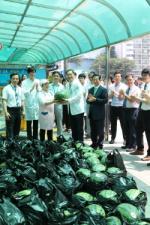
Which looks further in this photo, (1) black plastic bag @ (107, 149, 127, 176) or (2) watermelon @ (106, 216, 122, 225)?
(1) black plastic bag @ (107, 149, 127, 176)

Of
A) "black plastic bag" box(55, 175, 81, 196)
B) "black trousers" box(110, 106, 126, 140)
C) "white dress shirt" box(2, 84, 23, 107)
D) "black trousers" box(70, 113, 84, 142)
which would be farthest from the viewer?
"black trousers" box(110, 106, 126, 140)

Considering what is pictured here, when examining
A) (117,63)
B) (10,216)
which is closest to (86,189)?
(10,216)

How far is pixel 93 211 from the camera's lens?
129 inches

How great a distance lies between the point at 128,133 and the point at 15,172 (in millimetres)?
4575

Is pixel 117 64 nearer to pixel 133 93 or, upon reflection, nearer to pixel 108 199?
pixel 133 93

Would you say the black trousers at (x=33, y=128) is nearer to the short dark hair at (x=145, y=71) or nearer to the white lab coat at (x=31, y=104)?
the white lab coat at (x=31, y=104)

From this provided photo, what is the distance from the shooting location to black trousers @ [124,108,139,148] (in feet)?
25.9

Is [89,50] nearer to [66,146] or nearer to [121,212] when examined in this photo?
[66,146]

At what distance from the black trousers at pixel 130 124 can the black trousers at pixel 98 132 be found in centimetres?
62

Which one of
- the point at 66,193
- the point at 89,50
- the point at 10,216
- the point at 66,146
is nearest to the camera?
the point at 10,216

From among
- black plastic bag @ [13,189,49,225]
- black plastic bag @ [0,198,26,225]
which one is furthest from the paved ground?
black plastic bag @ [0,198,26,225]

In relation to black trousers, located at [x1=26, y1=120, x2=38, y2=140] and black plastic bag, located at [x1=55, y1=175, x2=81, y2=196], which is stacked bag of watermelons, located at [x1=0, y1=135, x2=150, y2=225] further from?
black trousers, located at [x1=26, y1=120, x2=38, y2=140]

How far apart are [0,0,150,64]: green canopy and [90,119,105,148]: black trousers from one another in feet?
6.79

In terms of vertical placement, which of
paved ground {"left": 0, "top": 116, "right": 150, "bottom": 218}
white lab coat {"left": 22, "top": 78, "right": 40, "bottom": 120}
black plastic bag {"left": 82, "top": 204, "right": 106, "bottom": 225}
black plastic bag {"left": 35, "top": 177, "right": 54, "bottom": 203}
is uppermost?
white lab coat {"left": 22, "top": 78, "right": 40, "bottom": 120}
